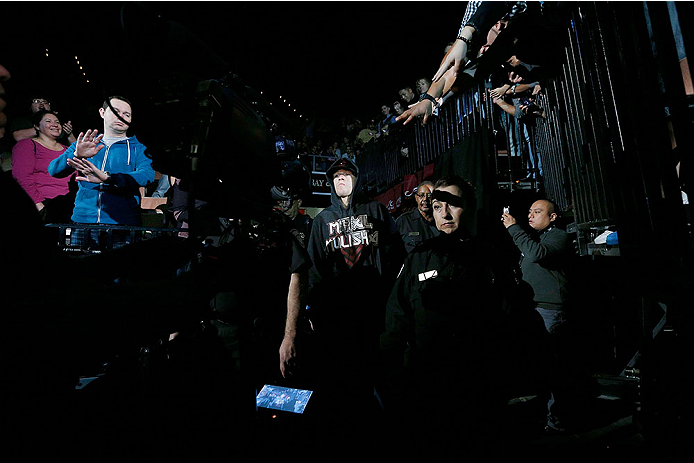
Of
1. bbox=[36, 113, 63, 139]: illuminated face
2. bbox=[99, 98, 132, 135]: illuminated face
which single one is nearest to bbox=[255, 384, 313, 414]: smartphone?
bbox=[99, 98, 132, 135]: illuminated face

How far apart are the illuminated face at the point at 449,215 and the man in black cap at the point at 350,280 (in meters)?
0.82

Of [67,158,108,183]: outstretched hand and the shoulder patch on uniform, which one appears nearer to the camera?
the shoulder patch on uniform

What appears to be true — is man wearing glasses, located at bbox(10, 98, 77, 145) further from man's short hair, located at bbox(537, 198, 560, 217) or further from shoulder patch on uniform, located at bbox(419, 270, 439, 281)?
man's short hair, located at bbox(537, 198, 560, 217)

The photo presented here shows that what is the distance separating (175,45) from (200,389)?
1.84 metres

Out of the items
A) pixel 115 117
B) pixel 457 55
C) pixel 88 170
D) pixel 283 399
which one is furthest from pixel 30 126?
pixel 457 55

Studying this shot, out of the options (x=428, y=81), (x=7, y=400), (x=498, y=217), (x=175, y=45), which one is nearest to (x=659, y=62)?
(x=175, y=45)

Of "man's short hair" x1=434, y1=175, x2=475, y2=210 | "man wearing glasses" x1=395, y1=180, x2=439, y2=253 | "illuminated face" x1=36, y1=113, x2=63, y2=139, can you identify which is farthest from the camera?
"man wearing glasses" x1=395, y1=180, x2=439, y2=253

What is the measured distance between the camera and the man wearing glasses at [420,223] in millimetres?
4586

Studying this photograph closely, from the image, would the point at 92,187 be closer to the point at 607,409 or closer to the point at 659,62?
the point at 659,62

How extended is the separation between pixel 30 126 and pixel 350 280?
598 centimetres

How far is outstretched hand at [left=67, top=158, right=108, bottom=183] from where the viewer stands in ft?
10.5

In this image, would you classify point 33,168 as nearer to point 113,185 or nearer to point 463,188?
point 113,185

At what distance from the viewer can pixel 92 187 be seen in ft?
11.9

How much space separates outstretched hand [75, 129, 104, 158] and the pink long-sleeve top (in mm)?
1468
